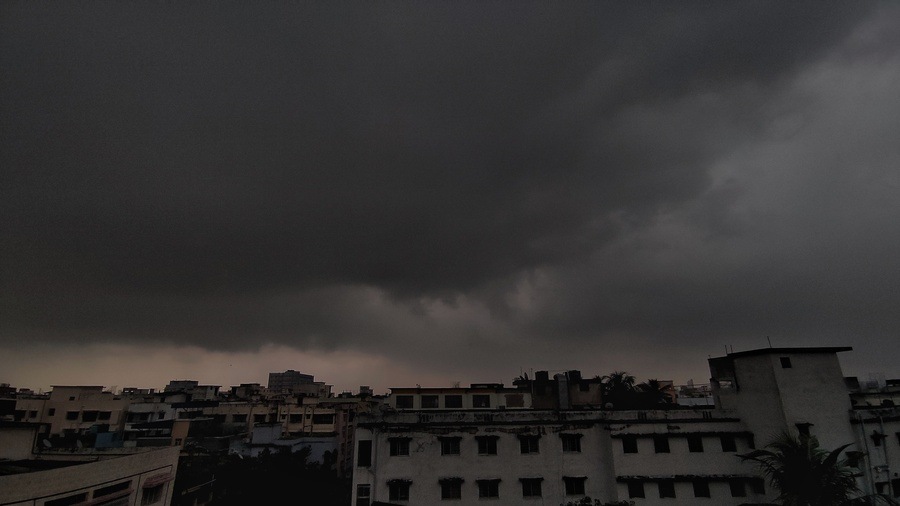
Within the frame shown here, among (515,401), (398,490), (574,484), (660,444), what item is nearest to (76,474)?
(398,490)

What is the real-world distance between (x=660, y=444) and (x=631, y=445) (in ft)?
7.47

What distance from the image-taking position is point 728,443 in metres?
36.6

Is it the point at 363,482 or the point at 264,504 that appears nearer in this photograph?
the point at 363,482

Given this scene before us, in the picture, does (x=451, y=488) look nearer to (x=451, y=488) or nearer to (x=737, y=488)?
(x=451, y=488)

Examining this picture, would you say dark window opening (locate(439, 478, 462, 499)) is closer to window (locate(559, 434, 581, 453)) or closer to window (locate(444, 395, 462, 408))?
window (locate(559, 434, 581, 453))

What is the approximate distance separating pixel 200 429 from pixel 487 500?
47965mm

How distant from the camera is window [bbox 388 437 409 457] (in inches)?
1469

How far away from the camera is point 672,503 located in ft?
116

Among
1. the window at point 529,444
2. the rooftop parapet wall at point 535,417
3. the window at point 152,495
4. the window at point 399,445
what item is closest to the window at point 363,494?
the window at point 399,445

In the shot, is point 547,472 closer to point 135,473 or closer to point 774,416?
point 774,416

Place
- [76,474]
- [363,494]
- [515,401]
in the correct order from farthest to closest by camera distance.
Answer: [515,401], [363,494], [76,474]

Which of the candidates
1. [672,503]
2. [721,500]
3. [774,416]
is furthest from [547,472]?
[774,416]

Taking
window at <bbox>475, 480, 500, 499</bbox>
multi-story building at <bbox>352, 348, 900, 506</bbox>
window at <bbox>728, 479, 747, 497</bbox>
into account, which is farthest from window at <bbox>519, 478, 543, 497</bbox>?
window at <bbox>728, 479, 747, 497</bbox>

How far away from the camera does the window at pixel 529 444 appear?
3747cm
